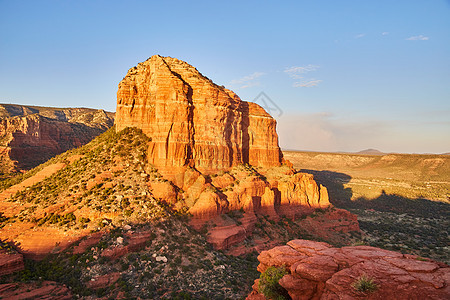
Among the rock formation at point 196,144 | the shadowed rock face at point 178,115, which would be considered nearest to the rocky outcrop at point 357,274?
the rock formation at point 196,144

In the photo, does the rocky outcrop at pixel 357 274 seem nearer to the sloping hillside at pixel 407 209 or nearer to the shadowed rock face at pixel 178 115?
the shadowed rock face at pixel 178 115

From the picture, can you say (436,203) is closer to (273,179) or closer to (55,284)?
(273,179)

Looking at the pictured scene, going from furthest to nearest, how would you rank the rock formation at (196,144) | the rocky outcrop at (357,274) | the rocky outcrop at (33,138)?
the rocky outcrop at (33,138) → the rock formation at (196,144) → the rocky outcrop at (357,274)

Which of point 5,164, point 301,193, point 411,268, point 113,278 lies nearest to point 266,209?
point 301,193

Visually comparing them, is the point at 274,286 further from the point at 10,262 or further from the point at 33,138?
the point at 33,138

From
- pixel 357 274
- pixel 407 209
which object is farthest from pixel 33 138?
pixel 407 209

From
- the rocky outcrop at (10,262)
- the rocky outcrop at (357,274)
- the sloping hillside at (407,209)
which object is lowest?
the sloping hillside at (407,209)
